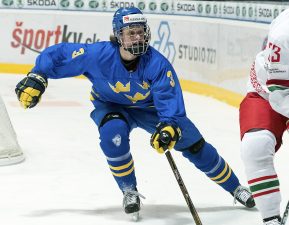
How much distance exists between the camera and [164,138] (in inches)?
133

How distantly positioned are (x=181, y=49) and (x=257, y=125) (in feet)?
17.4

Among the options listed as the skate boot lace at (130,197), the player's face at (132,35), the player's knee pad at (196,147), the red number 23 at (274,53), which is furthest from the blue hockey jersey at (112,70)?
the red number 23 at (274,53)

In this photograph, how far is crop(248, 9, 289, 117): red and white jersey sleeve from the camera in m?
2.88

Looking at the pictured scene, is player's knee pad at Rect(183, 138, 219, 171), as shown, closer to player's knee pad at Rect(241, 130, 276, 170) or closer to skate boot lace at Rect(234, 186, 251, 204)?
skate boot lace at Rect(234, 186, 251, 204)

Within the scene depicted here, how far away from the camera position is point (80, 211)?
3.87 meters

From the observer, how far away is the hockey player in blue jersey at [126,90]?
3.57 meters

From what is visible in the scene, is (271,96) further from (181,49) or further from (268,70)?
(181,49)

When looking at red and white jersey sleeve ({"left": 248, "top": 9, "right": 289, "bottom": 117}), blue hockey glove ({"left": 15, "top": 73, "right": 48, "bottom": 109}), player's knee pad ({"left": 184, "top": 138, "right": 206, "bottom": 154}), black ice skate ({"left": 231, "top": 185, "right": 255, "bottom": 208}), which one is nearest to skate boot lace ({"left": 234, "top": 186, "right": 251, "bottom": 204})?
black ice skate ({"left": 231, "top": 185, "right": 255, "bottom": 208})

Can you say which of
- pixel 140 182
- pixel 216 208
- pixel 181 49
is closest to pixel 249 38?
pixel 181 49

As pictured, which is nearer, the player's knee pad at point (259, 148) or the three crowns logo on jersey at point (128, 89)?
the player's knee pad at point (259, 148)

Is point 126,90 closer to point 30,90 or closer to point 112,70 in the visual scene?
point 112,70

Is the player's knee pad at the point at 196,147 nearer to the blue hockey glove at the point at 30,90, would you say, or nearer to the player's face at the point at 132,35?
the player's face at the point at 132,35

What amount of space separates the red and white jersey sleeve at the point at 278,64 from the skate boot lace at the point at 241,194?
0.86 metres

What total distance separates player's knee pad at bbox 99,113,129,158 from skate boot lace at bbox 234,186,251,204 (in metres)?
0.59
